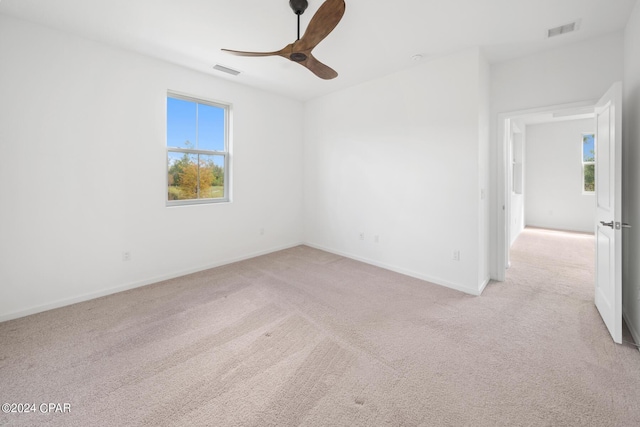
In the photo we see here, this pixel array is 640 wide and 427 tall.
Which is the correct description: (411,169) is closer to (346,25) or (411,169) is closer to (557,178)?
(346,25)

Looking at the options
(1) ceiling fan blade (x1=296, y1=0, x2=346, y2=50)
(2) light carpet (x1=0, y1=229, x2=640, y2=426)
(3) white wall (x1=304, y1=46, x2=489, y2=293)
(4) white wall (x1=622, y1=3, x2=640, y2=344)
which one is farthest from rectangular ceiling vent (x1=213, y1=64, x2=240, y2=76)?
(4) white wall (x1=622, y1=3, x2=640, y2=344)

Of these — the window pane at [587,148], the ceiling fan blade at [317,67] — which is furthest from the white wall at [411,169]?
the window pane at [587,148]

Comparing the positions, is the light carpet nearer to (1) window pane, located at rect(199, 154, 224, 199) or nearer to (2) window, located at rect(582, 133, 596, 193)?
(1) window pane, located at rect(199, 154, 224, 199)

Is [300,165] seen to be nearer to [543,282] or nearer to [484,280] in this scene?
[484,280]

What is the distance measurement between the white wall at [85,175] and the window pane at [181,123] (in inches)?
8.1

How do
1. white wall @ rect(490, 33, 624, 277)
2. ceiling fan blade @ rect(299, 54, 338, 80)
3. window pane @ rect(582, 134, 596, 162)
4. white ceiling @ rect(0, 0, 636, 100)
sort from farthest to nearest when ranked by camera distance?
window pane @ rect(582, 134, 596, 162) < white wall @ rect(490, 33, 624, 277) < ceiling fan blade @ rect(299, 54, 338, 80) < white ceiling @ rect(0, 0, 636, 100)

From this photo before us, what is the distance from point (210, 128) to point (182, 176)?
851 millimetres

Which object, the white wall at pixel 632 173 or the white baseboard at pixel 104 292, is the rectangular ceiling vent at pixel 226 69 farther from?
the white wall at pixel 632 173

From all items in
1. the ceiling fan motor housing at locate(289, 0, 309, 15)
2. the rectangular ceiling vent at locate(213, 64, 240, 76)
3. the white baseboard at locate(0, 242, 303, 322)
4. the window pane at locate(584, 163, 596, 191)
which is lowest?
the white baseboard at locate(0, 242, 303, 322)

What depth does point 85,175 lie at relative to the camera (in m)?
2.84

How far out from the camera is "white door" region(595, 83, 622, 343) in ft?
6.77

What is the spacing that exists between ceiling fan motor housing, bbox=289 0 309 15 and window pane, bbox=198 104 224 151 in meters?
2.25

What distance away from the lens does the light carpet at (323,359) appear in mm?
1491

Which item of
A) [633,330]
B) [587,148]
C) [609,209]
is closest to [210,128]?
[609,209]
